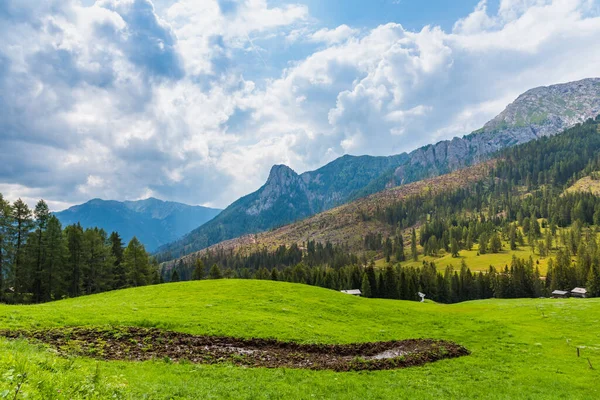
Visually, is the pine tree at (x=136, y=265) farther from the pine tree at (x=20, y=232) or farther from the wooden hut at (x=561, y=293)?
the wooden hut at (x=561, y=293)

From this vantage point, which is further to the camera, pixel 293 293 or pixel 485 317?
pixel 293 293

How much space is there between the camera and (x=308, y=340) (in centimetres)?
3055

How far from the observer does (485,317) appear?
45.8 metres

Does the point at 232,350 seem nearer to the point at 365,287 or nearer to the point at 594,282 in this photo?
the point at 365,287

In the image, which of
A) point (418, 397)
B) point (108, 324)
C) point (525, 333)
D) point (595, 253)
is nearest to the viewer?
point (418, 397)

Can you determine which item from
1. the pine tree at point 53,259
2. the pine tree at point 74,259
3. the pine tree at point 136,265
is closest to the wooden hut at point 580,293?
the pine tree at point 136,265

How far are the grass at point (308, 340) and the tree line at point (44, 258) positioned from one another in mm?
35912

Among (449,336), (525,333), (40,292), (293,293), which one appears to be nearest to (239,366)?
(449,336)

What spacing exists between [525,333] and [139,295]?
49.9 metres

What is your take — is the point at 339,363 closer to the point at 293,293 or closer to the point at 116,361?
the point at 116,361

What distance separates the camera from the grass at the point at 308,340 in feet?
51.5

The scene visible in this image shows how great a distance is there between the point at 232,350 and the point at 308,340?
24.9 ft

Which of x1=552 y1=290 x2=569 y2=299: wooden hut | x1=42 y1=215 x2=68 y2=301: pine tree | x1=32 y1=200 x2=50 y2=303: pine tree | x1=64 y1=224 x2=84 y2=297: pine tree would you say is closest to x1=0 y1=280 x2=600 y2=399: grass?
x1=42 y1=215 x2=68 y2=301: pine tree

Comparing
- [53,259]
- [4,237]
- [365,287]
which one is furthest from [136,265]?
[365,287]
